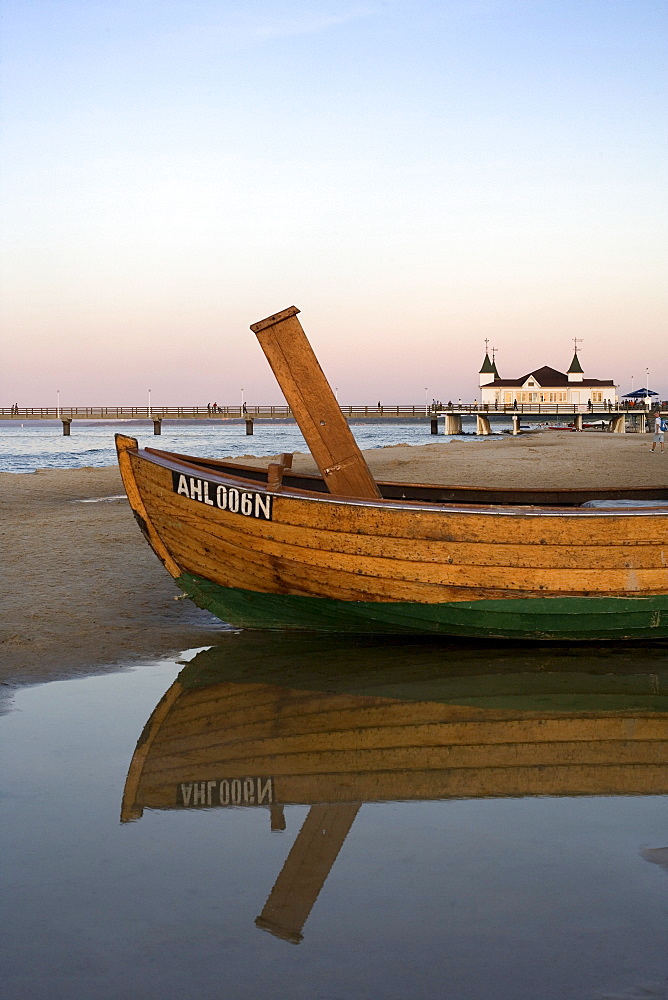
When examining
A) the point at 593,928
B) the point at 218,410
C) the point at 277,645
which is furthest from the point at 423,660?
the point at 218,410

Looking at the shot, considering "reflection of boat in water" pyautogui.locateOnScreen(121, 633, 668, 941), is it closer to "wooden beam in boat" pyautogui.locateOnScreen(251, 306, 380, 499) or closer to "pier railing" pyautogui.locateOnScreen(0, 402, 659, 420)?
"wooden beam in boat" pyautogui.locateOnScreen(251, 306, 380, 499)

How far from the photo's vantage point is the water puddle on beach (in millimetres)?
2943

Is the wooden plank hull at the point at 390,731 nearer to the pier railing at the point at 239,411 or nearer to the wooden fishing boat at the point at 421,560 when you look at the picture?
the wooden fishing boat at the point at 421,560

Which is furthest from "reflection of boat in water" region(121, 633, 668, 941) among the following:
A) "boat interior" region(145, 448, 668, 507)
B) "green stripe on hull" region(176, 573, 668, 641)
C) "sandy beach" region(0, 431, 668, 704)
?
"boat interior" region(145, 448, 668, 507)

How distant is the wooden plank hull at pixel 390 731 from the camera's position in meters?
4.64

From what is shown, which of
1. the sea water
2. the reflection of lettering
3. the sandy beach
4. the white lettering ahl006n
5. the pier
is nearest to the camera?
the reflection of lettering

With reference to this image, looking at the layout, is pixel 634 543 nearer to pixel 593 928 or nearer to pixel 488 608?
pixel 488 608

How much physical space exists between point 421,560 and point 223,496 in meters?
1.70

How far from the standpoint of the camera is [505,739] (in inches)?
213

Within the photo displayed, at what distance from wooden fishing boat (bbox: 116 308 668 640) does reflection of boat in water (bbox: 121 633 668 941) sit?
0.32m

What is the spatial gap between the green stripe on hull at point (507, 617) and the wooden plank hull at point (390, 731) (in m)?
0.24

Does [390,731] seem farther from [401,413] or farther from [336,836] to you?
[401,413]

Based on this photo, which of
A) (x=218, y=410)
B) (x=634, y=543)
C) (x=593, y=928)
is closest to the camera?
(x=593, y=928)

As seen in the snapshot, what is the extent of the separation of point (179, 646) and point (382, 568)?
1.82 metres
